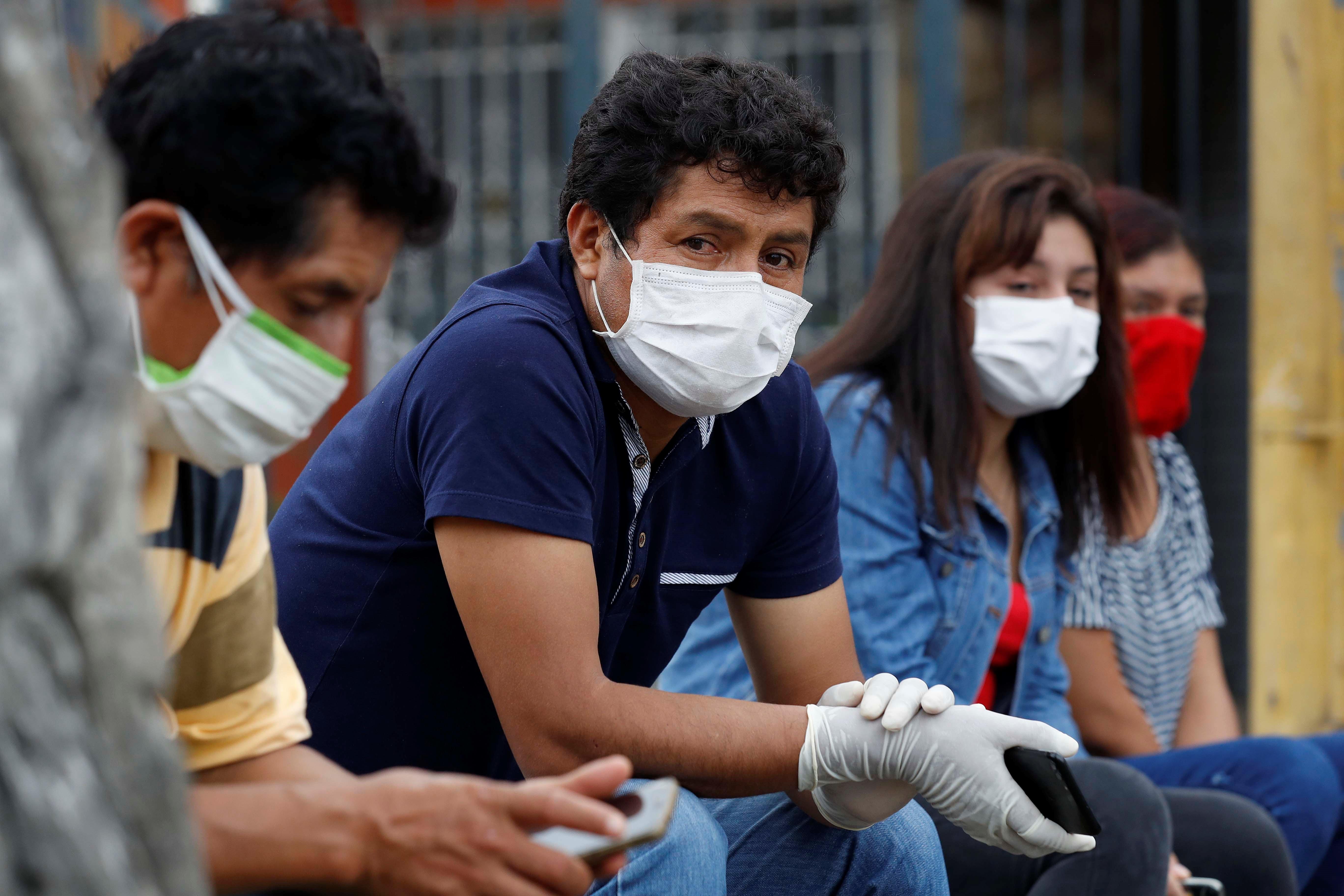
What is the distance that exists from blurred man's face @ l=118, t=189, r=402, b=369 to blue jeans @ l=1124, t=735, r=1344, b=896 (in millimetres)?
1952

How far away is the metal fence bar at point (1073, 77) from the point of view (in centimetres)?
439

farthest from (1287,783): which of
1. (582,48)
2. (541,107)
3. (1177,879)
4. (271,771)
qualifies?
(541,107)

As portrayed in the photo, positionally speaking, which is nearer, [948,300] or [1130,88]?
[948,300]

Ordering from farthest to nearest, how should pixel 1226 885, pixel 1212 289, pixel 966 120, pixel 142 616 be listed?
pixel 966 120 < pixel 1212 289 < pixel 1226 885 < pixel 142 616

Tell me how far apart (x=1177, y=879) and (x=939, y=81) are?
277 centimetres

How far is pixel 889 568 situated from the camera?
2.34m

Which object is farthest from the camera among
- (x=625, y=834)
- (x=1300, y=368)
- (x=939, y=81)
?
(x=939, y=81)

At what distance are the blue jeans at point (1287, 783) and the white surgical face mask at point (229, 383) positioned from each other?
1968 mm

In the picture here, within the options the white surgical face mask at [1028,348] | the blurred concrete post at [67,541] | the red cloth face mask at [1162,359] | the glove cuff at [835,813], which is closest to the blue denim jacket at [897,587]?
the white surgical face mask at [1028,348]

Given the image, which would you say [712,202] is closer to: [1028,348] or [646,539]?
[646,539]

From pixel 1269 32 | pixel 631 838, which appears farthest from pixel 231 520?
pixel 1269 32

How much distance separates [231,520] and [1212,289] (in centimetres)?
421

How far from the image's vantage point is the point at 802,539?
6.68 ft

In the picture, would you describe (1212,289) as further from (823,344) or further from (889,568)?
(889,568)
